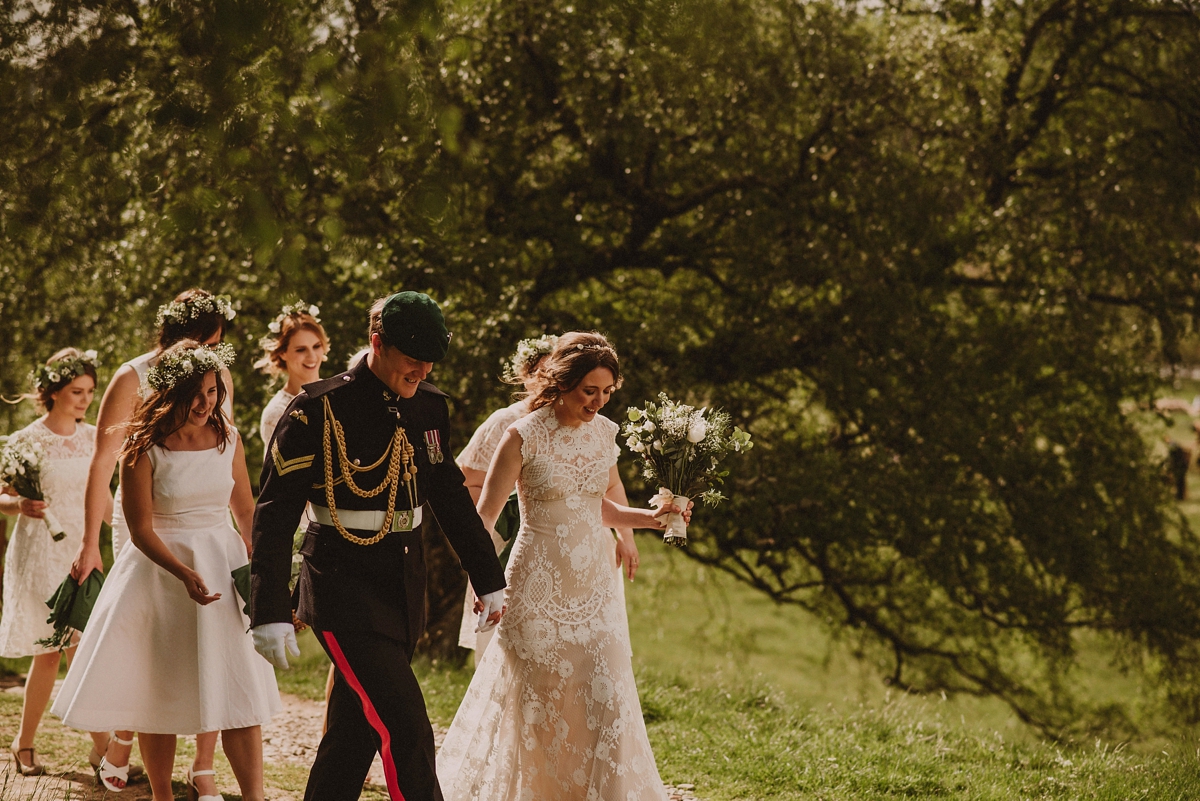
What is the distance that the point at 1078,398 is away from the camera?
1217cm

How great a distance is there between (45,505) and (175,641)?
214 cm

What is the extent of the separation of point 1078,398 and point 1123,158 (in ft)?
8.84

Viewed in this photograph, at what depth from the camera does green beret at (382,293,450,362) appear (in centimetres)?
427

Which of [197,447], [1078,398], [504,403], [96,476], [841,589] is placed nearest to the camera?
[197,447]

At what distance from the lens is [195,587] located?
478 centimetres

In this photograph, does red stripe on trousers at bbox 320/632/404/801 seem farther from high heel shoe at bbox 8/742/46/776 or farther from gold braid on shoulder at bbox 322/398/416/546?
high heel shoe at bbox 8/742/46/776

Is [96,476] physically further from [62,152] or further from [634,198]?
[634,198]

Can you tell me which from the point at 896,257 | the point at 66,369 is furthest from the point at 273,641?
the point at 896,257

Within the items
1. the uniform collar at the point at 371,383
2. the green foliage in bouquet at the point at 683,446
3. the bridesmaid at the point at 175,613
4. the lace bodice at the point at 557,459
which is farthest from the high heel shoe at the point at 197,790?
the green foliage in bouquet at the point at 683,446

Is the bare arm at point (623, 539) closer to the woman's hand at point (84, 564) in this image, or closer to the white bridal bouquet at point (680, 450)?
the white bridal bouquet at point (680, 450)

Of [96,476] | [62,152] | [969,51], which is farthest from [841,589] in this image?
[62,152]

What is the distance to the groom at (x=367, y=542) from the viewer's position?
13.3ft

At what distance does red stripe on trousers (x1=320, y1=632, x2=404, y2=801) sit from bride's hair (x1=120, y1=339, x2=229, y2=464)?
1390mm

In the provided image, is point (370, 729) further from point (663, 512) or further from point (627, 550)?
point (627, 550)
